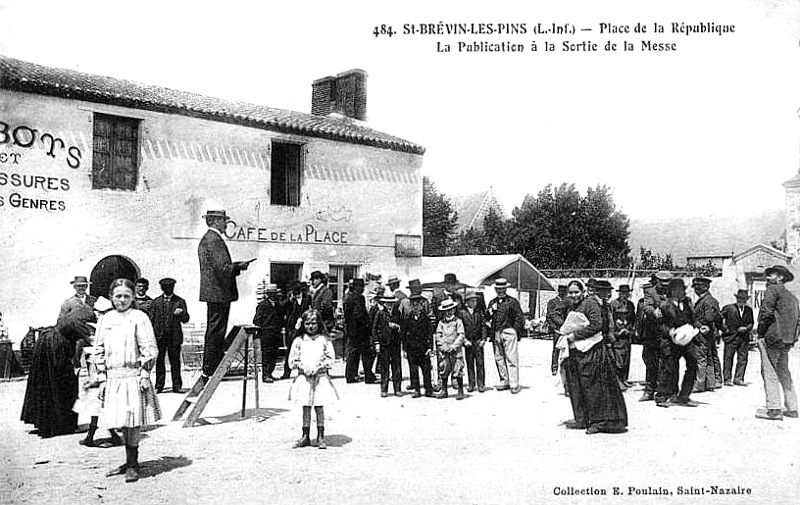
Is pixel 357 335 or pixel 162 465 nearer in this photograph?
pixel 162 465

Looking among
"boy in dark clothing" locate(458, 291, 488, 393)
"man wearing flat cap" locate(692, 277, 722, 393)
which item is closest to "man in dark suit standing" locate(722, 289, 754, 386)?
"man wearing flat cap" locate(692, 277, 722, 393)

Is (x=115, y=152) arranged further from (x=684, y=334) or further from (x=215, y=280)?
(x=684, y=334)

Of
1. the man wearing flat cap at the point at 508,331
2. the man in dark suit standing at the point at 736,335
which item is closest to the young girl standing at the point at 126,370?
the man wearing flat cap at the point at 508,331

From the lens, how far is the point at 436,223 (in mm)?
33531

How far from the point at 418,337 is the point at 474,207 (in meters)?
29.9

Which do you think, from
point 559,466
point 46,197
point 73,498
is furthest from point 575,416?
point 46,197

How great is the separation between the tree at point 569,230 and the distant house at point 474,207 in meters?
11.4

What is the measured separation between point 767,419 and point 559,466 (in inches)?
113

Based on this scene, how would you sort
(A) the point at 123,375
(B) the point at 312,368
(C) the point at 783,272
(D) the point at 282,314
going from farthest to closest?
(D) the point at 282,314, (C) the point at 783,272, (B) the point at 312,368, (A) the point at 123,375

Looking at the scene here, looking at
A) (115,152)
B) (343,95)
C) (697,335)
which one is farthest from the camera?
(343,95)

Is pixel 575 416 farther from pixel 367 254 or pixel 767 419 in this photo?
pixel 367 254

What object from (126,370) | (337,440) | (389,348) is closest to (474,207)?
(389,348)

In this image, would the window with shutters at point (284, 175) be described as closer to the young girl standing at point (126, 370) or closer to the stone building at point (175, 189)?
the stone building at point (175, 189)

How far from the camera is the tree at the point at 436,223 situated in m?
33.0
